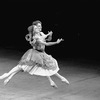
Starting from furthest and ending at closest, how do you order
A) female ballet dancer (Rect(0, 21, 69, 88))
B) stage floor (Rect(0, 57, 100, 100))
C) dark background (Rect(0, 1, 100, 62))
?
1. dark background (Rect(0, 1, 100, 62))
2. stage floor (Rect(0, 57, 100, 100))
3. female ballet dancer (Rect(0, 21, 69, 88))

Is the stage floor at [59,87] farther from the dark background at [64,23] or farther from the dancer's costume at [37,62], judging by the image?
the dark background at [64,23]

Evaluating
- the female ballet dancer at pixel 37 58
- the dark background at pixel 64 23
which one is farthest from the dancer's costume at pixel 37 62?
the dark background at pixel 64 23

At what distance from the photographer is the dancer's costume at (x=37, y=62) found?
6688mm

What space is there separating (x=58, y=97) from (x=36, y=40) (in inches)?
86.3

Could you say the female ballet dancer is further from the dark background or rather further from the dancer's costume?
the dark background

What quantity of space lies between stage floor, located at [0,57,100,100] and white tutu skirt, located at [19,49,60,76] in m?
1.74

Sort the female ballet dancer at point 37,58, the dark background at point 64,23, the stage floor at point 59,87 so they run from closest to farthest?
the female ballet dancer at point 37,58, the stage floor at point 59,87, the dark background at point 64,23

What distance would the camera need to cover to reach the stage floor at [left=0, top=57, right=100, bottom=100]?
27.9 ft

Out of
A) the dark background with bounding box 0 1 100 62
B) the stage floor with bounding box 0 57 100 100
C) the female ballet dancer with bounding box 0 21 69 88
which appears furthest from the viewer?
the dark background with bounding box 0 1 100 62

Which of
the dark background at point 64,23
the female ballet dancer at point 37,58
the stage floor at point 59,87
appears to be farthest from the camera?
the dark background at point 64,23

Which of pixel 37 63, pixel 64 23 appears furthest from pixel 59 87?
pixel 64 23

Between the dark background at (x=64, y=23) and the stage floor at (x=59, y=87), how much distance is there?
6.57 ft

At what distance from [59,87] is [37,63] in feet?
8.93

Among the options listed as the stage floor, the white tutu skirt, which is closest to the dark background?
the stage floor
